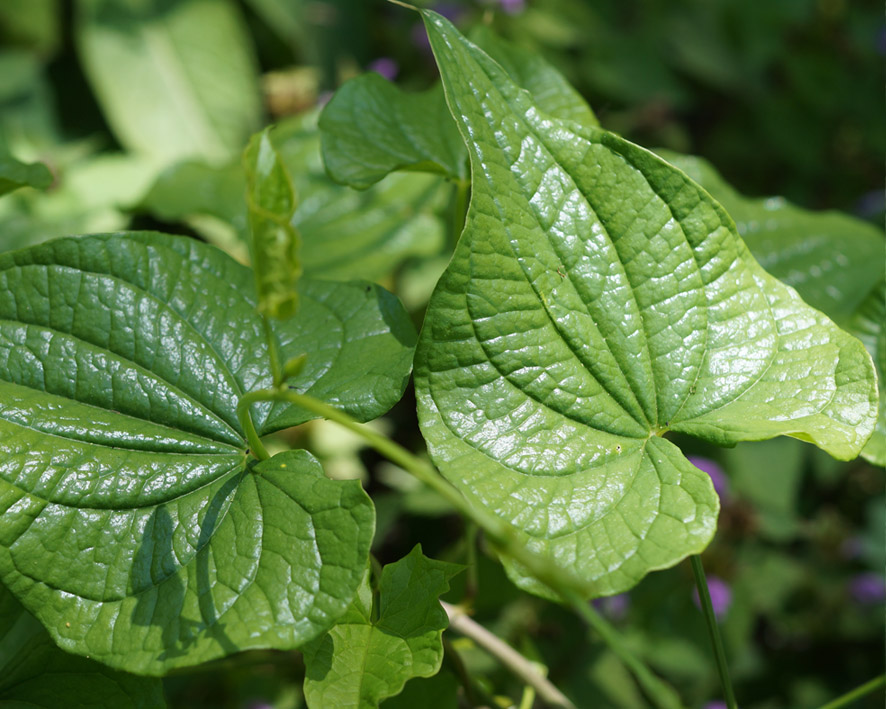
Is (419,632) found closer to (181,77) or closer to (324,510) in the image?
(324,510)

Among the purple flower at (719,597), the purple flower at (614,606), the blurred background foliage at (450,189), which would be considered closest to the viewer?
the blurred background foliage at (450,189)

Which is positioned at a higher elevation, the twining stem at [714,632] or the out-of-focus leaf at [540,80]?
the out-of-focus leaf at [540,80]

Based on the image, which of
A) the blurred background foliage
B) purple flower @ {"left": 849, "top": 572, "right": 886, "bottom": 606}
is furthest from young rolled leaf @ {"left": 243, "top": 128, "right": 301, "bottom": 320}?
purple flower @ {"left": 849, "top": 572, "right": 886, "bottom": 606}

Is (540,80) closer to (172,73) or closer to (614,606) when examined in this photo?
(614,606)

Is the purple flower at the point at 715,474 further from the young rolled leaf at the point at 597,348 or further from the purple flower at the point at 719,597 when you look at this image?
the young rolled leaf at the point at 597,348

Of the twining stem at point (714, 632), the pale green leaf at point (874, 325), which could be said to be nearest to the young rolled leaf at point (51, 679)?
the twining stem at point (714, 632)

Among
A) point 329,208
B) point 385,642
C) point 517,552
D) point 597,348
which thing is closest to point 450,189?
point 329,208

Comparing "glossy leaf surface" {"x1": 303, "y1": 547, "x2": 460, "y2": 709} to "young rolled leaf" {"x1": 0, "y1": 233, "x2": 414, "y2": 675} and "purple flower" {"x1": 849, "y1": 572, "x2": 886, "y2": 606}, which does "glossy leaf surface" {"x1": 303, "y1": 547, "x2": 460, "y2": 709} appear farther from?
"purple flower" {"x1": 849, "y1": 572, "x2": 886, "y2": 606}
